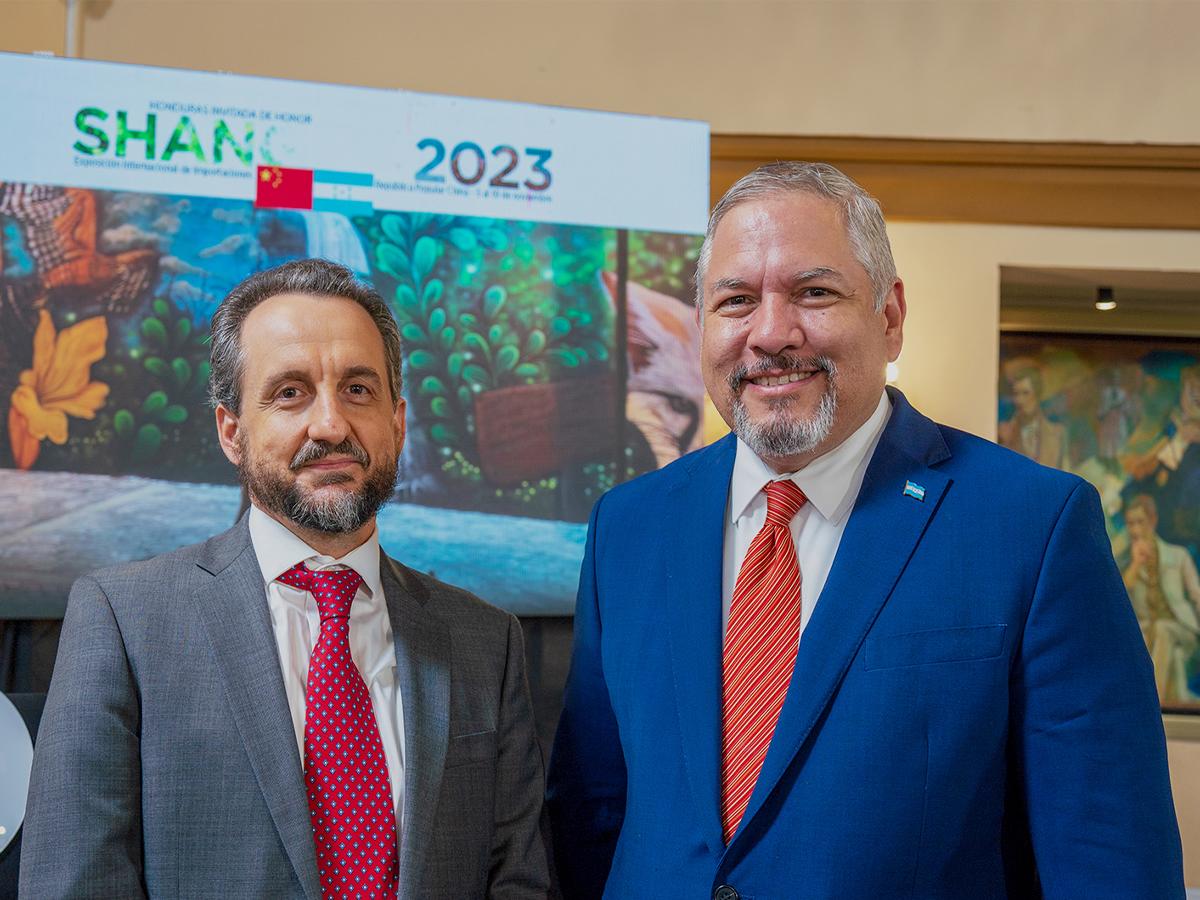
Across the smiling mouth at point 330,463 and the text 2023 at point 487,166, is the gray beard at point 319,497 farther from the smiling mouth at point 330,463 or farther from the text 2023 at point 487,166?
the text 2023 at point 487,166

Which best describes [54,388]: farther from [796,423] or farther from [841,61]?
[841,61]

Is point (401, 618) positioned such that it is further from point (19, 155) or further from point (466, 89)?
point (466, 89)

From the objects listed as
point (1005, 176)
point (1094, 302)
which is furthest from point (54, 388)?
point (1094, 302)

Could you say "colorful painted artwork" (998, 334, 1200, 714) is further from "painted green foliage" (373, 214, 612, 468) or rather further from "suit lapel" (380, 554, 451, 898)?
"suit lapel" (380, 554, 451, 898)

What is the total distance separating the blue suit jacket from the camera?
A: 5.19 feet

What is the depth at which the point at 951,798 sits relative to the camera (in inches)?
62.4

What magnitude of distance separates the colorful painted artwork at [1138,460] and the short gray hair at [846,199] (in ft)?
10.9

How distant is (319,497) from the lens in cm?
179

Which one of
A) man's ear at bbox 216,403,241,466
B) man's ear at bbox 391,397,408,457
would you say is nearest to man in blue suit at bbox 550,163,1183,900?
man's ear at bbox 391,397,408,457

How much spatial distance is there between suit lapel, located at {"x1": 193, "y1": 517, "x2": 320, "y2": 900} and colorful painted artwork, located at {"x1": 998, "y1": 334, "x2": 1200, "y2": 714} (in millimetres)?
3771

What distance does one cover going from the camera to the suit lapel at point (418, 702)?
67.7 inches

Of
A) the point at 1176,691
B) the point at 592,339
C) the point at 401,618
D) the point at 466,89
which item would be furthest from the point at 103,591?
the point at 1176,691

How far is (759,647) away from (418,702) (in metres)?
0.51

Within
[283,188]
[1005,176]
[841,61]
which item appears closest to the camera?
[283,188]
